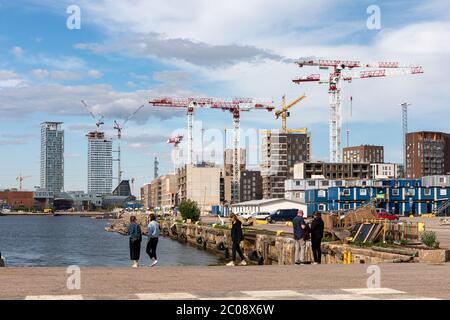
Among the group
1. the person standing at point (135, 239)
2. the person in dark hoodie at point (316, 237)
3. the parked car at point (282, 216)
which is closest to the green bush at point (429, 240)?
the person in dark hoodie at point (316, 237)

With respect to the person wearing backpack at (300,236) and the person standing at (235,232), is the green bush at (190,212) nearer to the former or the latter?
the person standing at (235,232)

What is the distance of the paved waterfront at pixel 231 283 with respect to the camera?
50.9 ft

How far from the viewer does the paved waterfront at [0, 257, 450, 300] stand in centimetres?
1552

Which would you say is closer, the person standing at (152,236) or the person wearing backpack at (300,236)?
the person wearing backpack at (300,236)

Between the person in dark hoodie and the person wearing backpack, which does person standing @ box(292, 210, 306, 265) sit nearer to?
the person wearing backpack

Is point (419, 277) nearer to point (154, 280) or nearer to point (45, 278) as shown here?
point (154, 280)

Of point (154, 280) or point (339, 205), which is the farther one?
point (339, 205)

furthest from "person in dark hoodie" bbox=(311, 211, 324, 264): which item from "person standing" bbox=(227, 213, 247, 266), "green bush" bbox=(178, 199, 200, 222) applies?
"green bush" bbox=(178, 199, 200, 222)

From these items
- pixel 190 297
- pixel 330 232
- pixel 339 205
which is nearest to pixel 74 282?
pixel 190 297

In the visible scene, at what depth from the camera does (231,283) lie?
60.8 feet

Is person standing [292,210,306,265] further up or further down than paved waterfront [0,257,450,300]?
further up

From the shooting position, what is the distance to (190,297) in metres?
14.9
